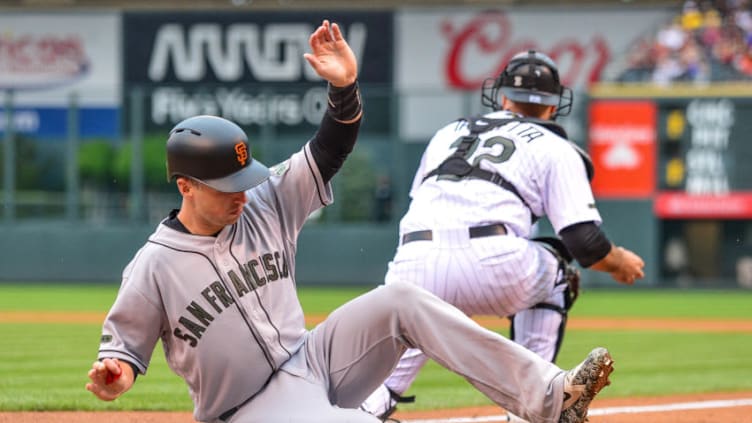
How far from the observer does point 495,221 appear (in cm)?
429

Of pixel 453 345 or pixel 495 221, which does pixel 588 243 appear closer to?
pixel 495 221

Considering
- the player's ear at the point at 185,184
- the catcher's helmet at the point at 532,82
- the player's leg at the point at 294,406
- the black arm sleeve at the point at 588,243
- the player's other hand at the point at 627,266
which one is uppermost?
the catcher's helmet at the point at 532,82

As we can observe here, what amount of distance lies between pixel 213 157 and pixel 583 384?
130cm

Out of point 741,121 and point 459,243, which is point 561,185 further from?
point 741,121

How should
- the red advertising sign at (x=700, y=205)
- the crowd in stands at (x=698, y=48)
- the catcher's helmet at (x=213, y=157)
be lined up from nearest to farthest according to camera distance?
the catcher's helmet at (x=213, y=157), the red advertising sign at (x=700, y=205), the crowd in stands at (x=698, y=48)

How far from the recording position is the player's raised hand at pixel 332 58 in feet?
11.7

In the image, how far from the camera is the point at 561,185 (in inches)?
170

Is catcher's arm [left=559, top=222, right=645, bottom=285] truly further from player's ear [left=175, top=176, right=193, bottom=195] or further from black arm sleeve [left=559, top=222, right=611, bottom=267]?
player's ear [left=175, top=176, right=193, bottom=195]

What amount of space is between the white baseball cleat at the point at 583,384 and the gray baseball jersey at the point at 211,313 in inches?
34.0

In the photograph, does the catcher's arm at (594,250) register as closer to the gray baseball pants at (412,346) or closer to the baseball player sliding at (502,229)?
the baseball player sliding at (502,229)

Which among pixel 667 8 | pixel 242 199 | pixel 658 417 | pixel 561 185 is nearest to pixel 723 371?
pixel 658 417

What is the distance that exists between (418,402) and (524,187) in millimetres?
2027

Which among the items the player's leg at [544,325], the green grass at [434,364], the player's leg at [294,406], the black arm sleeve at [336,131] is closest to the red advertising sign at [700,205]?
the green grass at [434,364]

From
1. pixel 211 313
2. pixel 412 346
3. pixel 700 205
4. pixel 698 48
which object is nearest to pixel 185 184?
pixel 211 313
